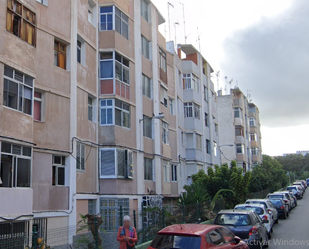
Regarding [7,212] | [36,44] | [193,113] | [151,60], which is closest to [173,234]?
[7,212]

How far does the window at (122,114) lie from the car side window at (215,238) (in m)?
11.9

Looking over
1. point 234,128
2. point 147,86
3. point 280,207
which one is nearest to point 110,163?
point 147,86

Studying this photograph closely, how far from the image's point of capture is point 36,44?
15.5m

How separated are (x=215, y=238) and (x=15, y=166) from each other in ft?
23.4

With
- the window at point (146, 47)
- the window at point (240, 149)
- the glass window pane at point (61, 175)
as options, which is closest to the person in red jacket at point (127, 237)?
the glass window pane at point (61, 175)

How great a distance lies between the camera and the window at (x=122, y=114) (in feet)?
67.7

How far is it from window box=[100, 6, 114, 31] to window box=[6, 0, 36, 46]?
6946 millimetres

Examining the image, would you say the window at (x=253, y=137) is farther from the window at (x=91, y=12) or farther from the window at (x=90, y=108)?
the window at (x=90, y=108)

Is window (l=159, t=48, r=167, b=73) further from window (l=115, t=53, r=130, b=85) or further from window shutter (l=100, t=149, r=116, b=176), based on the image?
window shutter (l=100, t=149, r=116, b=176)

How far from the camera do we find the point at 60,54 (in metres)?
17.3

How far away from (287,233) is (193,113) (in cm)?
1722

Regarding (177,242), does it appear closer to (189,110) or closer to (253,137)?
(189,110)

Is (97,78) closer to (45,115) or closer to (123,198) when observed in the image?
(45,115)

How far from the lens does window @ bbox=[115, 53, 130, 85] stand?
21031 millimetres
